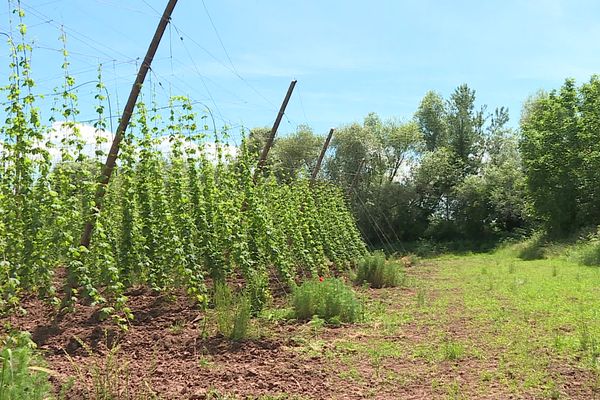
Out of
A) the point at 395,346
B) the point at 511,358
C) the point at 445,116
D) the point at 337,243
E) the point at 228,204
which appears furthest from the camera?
the point at 445,116

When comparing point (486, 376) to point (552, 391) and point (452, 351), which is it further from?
point (452, 351)

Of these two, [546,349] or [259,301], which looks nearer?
[546,349]

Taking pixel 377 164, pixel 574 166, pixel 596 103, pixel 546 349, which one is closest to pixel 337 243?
pixel 546 349

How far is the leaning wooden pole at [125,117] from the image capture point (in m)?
6.08

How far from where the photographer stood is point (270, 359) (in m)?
5.36

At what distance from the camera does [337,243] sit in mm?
15047

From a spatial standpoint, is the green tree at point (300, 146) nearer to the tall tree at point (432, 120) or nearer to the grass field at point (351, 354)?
the tall tree at point (432, 120)

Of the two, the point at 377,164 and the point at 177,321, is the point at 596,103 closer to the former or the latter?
the point at 377,164

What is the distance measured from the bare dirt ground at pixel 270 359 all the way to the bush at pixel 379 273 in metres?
4.29

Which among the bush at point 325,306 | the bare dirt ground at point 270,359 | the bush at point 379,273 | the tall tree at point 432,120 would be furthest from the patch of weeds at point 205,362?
the tall tree at point 432,120

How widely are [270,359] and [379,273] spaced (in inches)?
266

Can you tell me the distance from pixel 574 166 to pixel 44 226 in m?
22.9

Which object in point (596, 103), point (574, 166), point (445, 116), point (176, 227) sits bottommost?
point (176, 227)

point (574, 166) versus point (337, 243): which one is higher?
point (574, 166)
